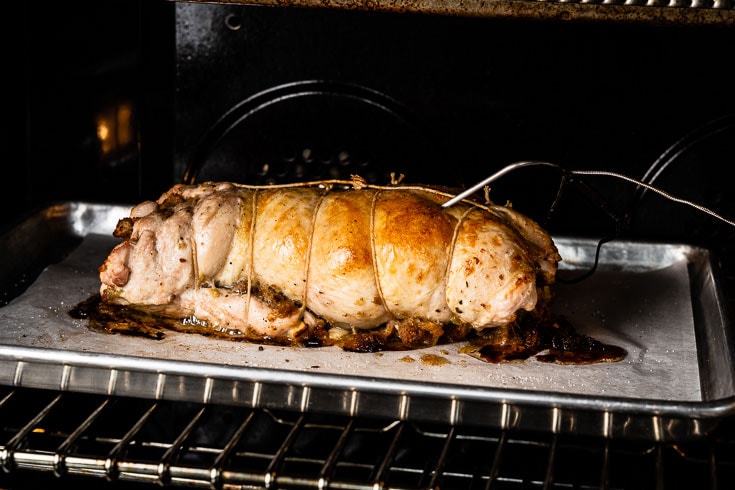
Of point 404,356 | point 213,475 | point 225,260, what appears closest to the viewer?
point 213,475

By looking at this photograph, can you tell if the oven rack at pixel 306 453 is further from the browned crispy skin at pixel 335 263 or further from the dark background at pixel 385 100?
the dark background at pixel 385 100

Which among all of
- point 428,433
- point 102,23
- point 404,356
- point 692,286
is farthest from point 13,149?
point 692,286

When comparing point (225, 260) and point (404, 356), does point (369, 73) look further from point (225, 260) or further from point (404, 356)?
point (404, 356)

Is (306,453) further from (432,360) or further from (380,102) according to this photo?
(380,102)

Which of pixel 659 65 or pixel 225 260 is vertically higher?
pixel 659 65

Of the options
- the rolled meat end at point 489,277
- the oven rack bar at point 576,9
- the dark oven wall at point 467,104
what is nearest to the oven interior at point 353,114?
the dark oven wall at point 467,104

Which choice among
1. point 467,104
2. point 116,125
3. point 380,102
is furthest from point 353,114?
point 116,125

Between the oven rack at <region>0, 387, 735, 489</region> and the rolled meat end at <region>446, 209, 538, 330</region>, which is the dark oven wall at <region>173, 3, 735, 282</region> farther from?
the oven rack at <region>0, 387, 735, 489</region>
